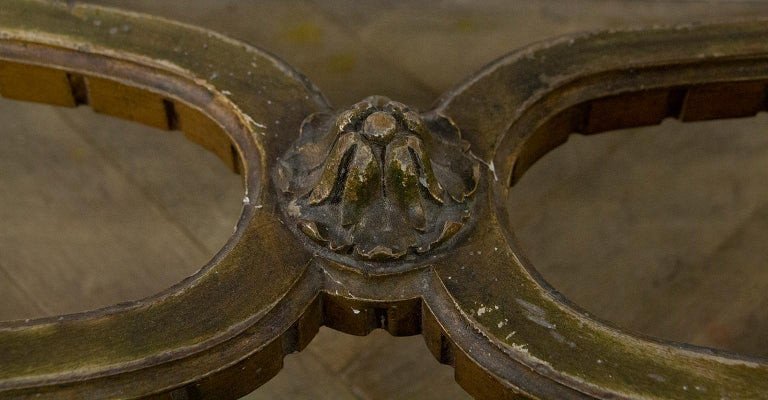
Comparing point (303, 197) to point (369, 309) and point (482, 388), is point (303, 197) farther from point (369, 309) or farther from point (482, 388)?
point (482, 388)

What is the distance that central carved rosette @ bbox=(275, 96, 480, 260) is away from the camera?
4.72 feet

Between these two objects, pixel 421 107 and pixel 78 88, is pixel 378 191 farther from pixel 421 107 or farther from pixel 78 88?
pixel 421 107

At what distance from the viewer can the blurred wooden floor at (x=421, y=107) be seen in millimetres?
1869

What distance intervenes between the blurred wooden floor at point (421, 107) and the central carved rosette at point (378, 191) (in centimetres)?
42

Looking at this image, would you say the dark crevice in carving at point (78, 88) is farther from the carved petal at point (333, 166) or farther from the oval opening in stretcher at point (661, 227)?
the oval opening in stretcher at point (661, 227)

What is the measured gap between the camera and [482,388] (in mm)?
1408

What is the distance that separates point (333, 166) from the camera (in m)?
1.45

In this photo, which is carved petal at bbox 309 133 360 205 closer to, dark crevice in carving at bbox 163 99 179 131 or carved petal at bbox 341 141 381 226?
carved petal at bbox 341 141 381 226

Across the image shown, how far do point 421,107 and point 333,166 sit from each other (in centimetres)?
68

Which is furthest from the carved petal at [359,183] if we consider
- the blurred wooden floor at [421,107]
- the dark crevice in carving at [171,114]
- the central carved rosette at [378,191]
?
the blurred wooden floor at [421,107]

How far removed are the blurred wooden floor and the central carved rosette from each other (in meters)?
0.42

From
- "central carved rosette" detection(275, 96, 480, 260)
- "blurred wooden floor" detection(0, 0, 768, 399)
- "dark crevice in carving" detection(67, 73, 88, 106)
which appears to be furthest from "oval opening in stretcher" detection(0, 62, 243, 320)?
"central carved rosette" detection(275, 96, 480, 260)

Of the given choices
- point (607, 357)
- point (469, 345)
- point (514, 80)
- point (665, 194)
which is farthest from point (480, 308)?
point (665, 194)

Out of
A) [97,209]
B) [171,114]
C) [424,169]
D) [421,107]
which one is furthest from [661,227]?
[97,209]
